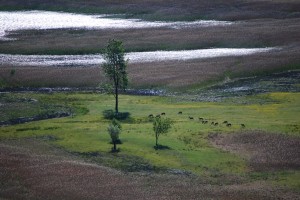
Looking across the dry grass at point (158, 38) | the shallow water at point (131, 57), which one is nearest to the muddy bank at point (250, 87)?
the shallow water at point (131, 57)

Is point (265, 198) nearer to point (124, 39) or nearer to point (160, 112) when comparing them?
point (160, 112)

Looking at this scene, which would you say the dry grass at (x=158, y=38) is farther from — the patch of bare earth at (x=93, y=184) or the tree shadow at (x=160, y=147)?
the patch of bare earth at (x=93, y=184)

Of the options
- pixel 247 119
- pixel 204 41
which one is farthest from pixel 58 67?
pixel 247 119

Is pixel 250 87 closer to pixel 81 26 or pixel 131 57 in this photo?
pixel 131 57

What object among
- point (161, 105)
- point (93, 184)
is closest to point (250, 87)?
point (161, 105)

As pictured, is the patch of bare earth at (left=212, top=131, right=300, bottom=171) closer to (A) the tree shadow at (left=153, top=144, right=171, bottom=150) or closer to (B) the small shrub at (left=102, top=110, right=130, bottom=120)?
(A) the tree shadow at (left=153, top=144, right=171, bottom=150)

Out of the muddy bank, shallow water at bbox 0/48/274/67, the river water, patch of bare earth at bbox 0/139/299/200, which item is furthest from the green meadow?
the river water
